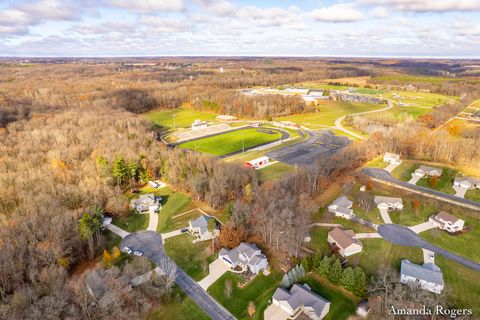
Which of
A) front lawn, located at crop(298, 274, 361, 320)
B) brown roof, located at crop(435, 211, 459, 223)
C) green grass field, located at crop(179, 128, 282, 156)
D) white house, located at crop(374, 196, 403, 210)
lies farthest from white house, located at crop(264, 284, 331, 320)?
green grass field, located at crop(179, 128, 282, 156)

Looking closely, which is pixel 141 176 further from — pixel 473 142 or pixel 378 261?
pixel 473 142

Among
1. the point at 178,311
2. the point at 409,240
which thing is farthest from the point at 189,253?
the point at 409,240

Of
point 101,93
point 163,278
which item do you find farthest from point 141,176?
point 101,93

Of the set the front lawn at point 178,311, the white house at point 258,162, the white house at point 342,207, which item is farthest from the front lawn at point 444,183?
the front lawn at point 178,311

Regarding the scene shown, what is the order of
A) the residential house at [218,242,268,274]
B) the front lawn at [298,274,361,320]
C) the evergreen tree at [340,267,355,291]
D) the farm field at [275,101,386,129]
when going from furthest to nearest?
the farm field at [275,101,386,129] → the residential house at [218,242,268,274] → the evergreen tree at [340,267,355,291] → the front lawn at [298,274,361,320]

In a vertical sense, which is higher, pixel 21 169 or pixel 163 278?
pixel 21 169

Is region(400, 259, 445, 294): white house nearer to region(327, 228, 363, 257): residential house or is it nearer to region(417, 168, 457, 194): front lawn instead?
region(327, 228, 363, 257): residential house

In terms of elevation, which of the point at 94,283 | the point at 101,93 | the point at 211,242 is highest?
the point at 101,93
